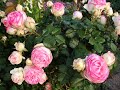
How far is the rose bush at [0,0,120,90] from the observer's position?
1610 mm

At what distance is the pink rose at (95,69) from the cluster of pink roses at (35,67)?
202 mm

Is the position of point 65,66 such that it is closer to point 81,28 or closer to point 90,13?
point 81,28

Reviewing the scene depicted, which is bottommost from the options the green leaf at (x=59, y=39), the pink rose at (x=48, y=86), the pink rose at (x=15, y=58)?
the pink rose at (x=48, y=86)

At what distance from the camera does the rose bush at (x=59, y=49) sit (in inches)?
63.4

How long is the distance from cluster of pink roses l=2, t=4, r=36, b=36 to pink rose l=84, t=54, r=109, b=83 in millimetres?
395

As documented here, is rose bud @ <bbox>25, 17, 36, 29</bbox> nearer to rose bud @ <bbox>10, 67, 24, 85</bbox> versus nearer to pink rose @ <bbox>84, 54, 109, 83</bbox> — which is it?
rose bud @ <bbox>10, 67, 24, 85</bbox>

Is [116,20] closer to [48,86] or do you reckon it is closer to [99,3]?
[99,3]

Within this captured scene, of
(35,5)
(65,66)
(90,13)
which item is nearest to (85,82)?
(65,66)

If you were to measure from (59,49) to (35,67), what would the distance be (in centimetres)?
20

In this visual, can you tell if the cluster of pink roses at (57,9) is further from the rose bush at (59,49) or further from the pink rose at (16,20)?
the pink rose at (16,20)

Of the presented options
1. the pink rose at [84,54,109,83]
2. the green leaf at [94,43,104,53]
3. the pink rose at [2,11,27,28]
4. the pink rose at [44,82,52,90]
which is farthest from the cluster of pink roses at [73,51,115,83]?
the pink rose at [2,11,27,28]

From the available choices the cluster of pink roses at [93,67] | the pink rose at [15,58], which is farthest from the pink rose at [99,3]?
the pink rose at [15,58]

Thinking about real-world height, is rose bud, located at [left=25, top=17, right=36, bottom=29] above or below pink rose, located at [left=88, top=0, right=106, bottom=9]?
below

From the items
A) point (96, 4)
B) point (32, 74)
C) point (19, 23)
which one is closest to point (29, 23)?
point (19, 23)
